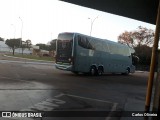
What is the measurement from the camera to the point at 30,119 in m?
7.68

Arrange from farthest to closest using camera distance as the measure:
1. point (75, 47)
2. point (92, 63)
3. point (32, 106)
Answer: point (92, 63) < point (75, 47) < point (32, 106)

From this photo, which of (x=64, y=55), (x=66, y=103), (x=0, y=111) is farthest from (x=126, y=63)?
(x=0, y=111)

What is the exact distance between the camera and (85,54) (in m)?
24.8

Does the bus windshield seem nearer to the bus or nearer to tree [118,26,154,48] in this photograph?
the bus

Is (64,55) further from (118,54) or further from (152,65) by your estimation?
(152,65)

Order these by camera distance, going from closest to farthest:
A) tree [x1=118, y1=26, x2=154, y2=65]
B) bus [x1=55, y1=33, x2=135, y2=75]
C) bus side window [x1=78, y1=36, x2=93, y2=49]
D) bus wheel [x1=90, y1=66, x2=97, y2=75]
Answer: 1. bus [x1=55, y1=33, x2=135, y2=75]
2. bus side window [x1=78, y1=36, x2=93, y2=49]
3. bus wheel [x1=90, y1=66, x2=97, y2=75]
4. tree [x1=118, y1=26, x2=154, y2=65]

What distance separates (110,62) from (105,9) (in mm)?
6352

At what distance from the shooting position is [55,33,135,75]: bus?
931 inches

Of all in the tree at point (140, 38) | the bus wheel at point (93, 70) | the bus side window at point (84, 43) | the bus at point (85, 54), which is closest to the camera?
the bus at point (85, 54)

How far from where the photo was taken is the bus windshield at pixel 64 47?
23.7 m

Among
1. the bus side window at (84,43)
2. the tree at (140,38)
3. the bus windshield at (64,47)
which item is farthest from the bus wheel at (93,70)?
the tree at (140,38)

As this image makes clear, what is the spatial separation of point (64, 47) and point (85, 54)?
77.6 inches

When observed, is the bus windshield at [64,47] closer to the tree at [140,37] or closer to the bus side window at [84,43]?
the bus side window at [84,43]

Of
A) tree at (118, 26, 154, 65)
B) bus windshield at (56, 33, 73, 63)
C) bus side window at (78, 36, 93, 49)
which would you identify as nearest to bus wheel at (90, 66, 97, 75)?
bus side window at (78, 36, 93, 49)
